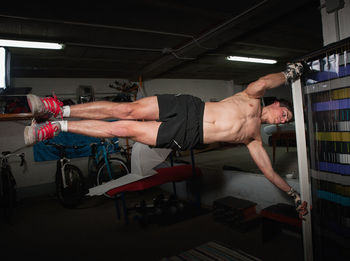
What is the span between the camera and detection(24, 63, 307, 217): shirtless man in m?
2.06

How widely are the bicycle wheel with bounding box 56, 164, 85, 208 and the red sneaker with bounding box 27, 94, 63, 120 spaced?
3192 millimetres

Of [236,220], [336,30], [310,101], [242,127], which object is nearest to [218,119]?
[242,127]

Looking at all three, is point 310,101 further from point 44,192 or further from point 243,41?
point 44,192

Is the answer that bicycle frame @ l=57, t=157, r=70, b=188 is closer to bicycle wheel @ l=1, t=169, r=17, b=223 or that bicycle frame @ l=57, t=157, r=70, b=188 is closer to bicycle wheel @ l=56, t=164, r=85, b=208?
bicycle wheel @ l=56, t=164, r=85, b=208

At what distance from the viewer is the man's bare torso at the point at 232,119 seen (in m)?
2.26

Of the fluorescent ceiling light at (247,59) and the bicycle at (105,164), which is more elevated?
the fluorescent ceiling light at (247,59)

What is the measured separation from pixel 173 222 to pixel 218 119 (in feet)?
7.85

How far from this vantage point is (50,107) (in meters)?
2.06

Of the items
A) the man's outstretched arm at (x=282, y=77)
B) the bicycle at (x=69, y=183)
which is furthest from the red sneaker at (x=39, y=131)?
the bicycle at (x=69, y=183)

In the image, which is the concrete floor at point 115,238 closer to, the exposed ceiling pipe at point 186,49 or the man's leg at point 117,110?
the man's leg at point 117,110

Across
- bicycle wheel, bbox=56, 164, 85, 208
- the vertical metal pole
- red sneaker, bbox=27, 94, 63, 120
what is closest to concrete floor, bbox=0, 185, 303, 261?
bicycle wheel, bbox=56, 164, 85, 208

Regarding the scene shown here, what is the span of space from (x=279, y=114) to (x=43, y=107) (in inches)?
91.1

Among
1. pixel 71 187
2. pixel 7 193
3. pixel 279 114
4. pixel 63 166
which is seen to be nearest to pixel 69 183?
pixel 71 187

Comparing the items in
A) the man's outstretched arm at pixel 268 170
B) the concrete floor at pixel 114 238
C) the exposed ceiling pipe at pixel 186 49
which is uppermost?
the exposed ceiling pipe at pixel 186 49
